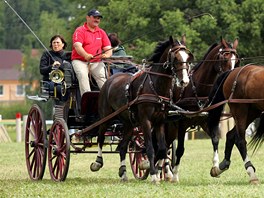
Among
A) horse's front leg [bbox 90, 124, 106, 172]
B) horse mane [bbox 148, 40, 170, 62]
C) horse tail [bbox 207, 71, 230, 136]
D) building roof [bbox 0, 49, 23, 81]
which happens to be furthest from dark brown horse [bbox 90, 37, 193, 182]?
building roof [bbox 0, 49, 23, 81]

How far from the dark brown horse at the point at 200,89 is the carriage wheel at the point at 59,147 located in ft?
4.92

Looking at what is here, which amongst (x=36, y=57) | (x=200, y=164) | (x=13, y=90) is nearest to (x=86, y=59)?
(x=200, y=164)

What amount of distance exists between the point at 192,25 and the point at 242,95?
89.9 feet

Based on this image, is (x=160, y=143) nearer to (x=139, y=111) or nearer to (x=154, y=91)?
(x=139, y=111)

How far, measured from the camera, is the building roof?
320 feet

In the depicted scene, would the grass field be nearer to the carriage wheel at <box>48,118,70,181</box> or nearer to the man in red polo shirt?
the carriage wheel at <box>48,118,70,181</box>

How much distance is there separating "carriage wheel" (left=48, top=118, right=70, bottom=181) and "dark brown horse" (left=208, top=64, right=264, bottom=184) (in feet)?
6.75

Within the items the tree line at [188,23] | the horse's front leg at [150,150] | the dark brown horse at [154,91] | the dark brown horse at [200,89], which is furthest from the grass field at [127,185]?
the tree line at [188,23]

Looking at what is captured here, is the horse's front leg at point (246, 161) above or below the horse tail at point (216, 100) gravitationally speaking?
below

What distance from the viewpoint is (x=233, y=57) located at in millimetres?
14305

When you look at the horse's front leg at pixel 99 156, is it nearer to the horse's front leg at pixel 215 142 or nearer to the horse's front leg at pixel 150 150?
the horse's front leg at pixel 150 150

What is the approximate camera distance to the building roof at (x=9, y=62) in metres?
97.5

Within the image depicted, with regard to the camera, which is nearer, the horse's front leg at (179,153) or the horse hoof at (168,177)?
the horse's front leg at (179,153)

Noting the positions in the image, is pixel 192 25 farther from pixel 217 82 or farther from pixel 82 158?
pixel 217 82
